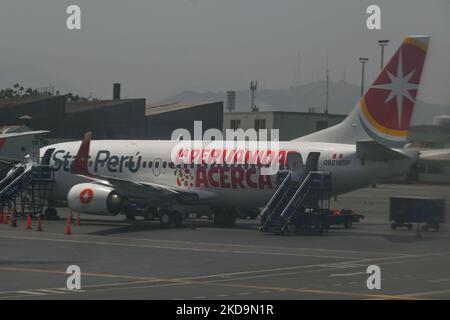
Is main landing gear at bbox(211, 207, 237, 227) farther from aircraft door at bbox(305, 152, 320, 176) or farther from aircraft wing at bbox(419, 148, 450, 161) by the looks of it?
aircraft wing at bbox(419, 148, 450, 161)

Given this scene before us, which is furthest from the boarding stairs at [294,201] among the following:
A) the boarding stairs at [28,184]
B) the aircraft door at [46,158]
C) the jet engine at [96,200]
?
the aircraft door at [46,158]

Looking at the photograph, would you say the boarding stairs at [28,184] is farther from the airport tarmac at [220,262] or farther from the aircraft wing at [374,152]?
the aircraft wing at [374,152]

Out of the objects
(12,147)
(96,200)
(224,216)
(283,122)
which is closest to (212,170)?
(224,216)

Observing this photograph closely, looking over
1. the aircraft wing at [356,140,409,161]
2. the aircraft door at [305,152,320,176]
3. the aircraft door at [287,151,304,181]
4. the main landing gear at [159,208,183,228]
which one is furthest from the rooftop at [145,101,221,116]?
the aircraft wing at [356,140,409,161]

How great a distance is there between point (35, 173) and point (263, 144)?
49.6 feet

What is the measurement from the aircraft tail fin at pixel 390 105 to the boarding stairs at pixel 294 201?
332cm

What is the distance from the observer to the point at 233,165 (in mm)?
50719

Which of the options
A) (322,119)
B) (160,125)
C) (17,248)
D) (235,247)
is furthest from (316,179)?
(322,119)

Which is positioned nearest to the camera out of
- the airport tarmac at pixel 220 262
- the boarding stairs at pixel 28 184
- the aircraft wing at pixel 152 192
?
the airport tarmac at pixel 220 262

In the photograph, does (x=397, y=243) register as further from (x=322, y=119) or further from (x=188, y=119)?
(x=322, y=119)

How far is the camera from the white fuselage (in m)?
47.8

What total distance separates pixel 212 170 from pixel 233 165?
147cm

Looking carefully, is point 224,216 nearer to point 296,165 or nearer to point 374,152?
point 296,165

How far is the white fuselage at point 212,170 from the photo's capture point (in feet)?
157
